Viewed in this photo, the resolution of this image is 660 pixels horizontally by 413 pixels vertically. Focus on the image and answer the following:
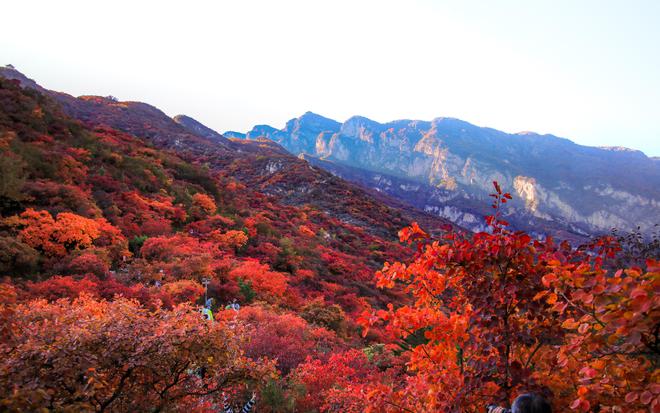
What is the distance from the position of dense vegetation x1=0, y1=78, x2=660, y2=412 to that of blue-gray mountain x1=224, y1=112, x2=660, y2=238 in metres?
98.0

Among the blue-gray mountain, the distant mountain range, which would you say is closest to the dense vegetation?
the distant mountain range

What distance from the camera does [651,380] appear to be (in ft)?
6.25

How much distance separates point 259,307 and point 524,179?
523 ft

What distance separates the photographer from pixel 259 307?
33.3 feet

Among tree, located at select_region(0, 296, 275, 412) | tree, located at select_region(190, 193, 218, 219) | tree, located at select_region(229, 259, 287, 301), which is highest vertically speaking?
tree, located at select_region(0, 296, 275, 412)

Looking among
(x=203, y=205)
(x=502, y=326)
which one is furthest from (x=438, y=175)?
(x=502, y=326)

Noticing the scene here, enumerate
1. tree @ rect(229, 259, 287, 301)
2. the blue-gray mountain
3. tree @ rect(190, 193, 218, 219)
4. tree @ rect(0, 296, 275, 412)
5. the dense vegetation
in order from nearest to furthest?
1. the dense vegetation
2. tree @ rect(0, 296, 275, 412)
3. tree @ rect(229, 259, 287, 301)
4. tree @ rect(190, 193, 218, 219)
5. the blue-gray mountain

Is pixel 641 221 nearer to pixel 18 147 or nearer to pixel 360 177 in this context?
pixel 360 177

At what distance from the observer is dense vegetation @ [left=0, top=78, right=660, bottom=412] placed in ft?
8.02

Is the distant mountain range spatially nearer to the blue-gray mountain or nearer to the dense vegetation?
the blue-gray mountain

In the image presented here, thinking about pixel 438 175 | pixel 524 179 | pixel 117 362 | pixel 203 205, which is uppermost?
pixel 524 179

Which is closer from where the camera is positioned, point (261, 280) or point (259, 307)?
point (259, 307)

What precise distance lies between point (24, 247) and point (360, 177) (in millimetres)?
124995

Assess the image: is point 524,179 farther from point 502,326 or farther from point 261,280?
point 502,326
